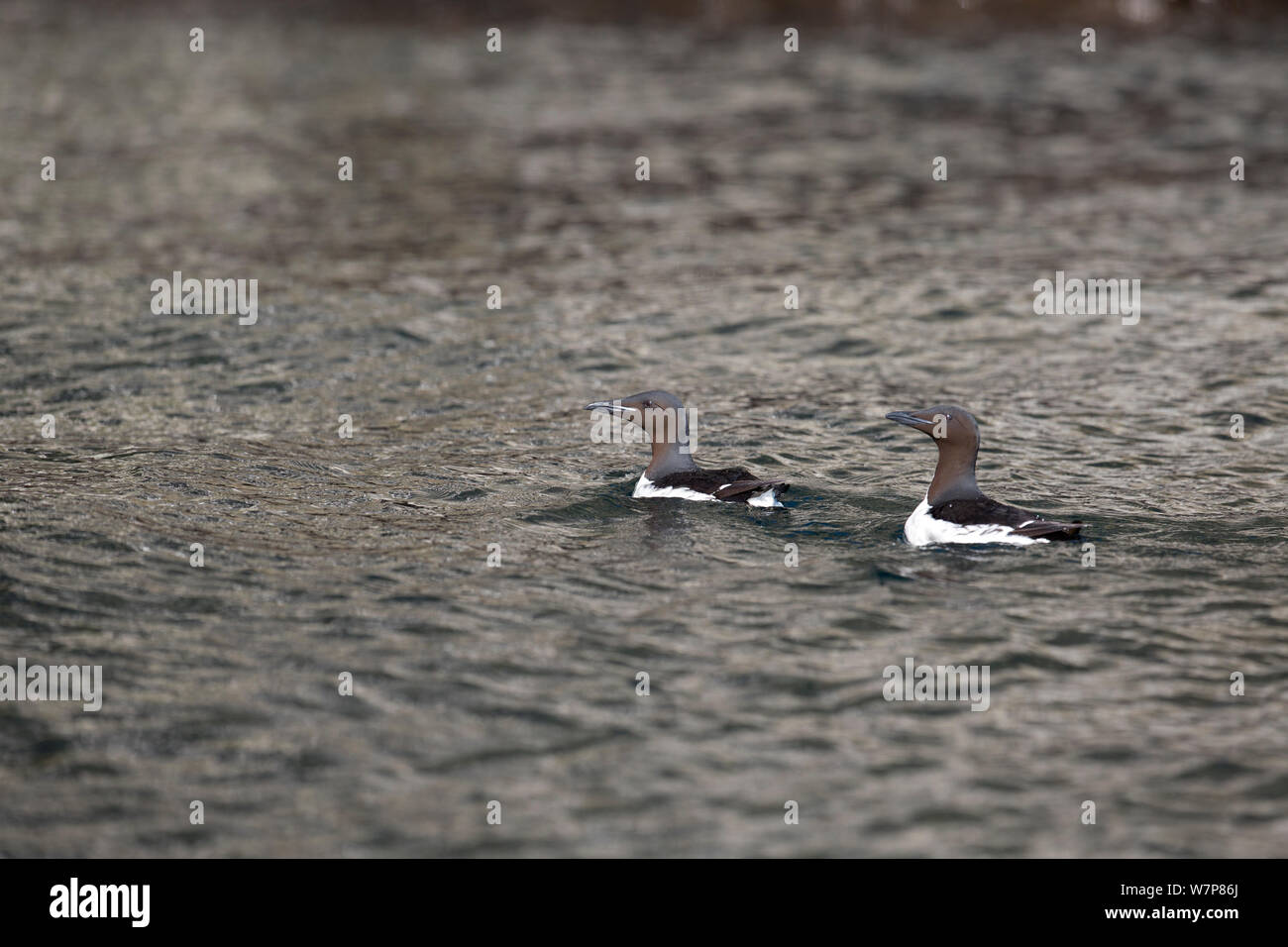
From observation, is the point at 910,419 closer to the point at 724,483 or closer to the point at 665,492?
the point at 724,483

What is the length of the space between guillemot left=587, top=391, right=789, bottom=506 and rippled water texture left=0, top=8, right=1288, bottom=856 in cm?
18

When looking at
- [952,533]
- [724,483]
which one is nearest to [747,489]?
[724,483]

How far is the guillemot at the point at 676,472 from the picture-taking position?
13852 mm

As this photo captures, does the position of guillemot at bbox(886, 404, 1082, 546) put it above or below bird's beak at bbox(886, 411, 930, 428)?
below

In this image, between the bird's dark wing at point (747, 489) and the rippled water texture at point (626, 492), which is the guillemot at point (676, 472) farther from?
the rippled water texture at point (626, 492)

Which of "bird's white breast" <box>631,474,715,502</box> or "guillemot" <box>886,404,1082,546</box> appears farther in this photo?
"bird's white breast" <box>631,474,715,502</box>

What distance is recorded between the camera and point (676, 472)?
14.4m

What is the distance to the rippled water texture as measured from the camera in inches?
380

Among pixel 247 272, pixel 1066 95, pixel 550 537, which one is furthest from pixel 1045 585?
pixel 1066 95

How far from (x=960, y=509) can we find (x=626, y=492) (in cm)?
334

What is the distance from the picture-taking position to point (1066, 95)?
1528 inches

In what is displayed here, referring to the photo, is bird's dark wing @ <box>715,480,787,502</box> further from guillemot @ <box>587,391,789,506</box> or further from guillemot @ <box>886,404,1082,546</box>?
guillemot @ <box>886,404,1082,546</box>

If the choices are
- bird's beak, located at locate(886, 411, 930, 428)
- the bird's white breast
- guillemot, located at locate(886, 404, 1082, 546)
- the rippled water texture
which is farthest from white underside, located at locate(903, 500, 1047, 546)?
the bird's white breast
